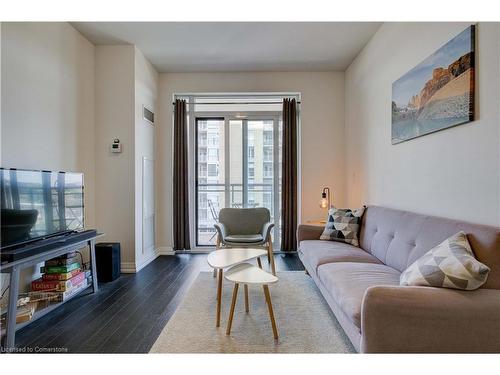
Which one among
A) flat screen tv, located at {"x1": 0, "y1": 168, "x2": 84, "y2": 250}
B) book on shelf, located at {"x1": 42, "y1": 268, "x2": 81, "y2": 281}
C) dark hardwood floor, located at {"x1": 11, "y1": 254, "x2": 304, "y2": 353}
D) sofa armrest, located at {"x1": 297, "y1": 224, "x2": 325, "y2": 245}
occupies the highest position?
flat screen tv, located at {"x1": 0, "y1": 168, "x2": 84, "y2": 250}

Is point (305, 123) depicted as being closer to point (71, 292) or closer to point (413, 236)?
point (413, 236)

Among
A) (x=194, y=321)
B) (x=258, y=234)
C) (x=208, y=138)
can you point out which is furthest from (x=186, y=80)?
(x=194, y=321)

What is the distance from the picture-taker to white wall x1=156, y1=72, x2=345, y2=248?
4539mm

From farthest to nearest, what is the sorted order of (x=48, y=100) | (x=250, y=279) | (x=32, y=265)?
(x=48, y=100) → (x=32, y=265) → (x=250, y=279)

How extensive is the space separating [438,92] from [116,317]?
3201 mm

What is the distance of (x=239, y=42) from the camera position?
3.60 meters

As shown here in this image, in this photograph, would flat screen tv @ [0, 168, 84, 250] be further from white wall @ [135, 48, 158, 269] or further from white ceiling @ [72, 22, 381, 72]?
white ceiling @ [72, 22, 381, 72]

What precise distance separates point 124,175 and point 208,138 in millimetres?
1614

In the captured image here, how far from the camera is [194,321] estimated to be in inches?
90.0

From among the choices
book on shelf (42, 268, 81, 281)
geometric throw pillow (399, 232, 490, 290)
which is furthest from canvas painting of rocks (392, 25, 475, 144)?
book on shelf (42, 268, 81, 281)

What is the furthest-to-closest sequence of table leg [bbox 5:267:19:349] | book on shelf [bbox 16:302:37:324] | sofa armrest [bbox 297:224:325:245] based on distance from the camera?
1. sofa armrest [bbox 297:224:325:245]
2. book on shelf [bbox 16:302:37:324]
3. table leg [bbox 5:267:19:349]

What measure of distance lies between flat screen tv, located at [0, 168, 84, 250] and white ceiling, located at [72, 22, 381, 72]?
1868 millimetres

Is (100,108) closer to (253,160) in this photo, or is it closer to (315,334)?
(253,160)

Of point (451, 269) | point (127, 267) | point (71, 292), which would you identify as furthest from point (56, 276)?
point (451, 269)
